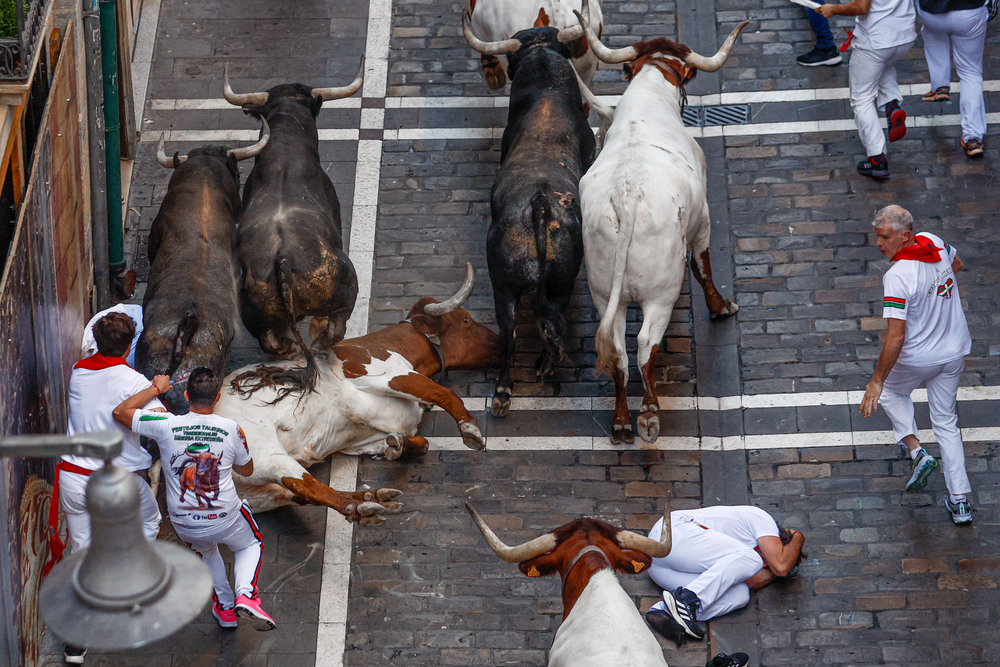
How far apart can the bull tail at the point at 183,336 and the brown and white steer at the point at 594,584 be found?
2794mm

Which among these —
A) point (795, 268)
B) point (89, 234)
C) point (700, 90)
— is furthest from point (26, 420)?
point (700, 90)

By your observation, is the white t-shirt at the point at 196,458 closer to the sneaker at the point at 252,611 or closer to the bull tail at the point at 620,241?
the sneaker at the point at 252,611

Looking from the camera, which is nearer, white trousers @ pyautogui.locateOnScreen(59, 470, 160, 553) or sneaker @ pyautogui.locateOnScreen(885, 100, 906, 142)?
white trousers @ pyautogui.locateOnScreen(59, 470, 160, 553)

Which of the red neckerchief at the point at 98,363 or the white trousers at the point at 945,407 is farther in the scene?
the white trousers at the point at 945,407

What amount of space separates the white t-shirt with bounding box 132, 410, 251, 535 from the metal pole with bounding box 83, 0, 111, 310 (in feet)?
10.4

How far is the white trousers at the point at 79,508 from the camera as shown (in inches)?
335

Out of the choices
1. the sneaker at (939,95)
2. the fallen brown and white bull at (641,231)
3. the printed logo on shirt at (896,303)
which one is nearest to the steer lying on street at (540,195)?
the fallen brown and white bull at (641,231)

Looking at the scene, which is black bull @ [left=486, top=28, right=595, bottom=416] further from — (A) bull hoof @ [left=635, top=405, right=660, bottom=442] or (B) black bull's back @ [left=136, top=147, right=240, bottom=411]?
(B) black bull's back @ [left=136, top=147, right=240, bottom=411]

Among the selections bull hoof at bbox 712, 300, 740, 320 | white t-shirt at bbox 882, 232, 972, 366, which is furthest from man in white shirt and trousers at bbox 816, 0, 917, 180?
white t-shirt at bbox 882, 232, 972, 366

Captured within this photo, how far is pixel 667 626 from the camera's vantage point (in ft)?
29.4

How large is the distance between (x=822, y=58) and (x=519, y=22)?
327 cm

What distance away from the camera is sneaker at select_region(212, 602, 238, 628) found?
9.19 metres

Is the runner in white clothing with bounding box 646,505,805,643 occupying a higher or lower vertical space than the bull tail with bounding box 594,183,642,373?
lower

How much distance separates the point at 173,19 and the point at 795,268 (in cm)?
731
